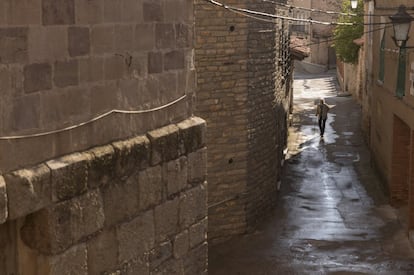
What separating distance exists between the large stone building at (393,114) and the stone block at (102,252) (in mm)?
10015

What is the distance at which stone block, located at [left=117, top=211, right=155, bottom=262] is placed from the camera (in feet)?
15.1

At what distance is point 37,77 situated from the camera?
384 cm

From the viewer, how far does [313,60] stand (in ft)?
166

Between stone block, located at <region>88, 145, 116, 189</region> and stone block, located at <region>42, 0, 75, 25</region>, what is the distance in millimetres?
775

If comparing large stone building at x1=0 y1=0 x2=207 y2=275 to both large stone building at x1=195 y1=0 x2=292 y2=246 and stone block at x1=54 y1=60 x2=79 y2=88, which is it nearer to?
stone block at x1=54 y1=60 x2=79 y2=88

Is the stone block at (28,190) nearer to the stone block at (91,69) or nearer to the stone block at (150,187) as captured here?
the stone block at (91,69)

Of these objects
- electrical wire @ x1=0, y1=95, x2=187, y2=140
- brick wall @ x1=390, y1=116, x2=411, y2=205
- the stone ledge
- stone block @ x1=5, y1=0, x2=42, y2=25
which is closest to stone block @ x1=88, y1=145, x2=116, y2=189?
the stone ledge

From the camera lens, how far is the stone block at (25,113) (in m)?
3.70

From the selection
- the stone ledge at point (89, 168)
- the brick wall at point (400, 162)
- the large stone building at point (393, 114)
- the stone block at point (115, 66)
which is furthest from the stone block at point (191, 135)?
the brick wall at point (400, 162)

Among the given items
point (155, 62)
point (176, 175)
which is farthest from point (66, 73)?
point (176, 175)

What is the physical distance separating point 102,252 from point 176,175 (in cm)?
102

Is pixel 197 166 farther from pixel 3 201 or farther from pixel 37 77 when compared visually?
pixel 3 201

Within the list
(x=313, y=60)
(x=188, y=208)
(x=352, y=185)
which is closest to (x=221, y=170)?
(x=352, y=185)

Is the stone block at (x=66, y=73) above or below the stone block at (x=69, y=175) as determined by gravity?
above
